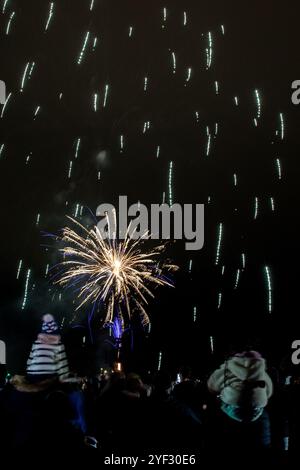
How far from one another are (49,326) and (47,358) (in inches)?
15.2

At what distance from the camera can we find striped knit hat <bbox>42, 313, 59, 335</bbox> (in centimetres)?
603

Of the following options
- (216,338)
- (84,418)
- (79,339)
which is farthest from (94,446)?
(216,338)

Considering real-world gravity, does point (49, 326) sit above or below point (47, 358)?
above

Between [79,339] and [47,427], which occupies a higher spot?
[79,339]

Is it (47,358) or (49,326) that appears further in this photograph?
(49,326)

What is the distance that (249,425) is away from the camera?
19.5ft

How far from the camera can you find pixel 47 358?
5.81 meters

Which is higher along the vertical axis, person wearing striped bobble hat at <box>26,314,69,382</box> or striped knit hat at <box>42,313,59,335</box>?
striped knit hat at <box>42,313,59,335</box>

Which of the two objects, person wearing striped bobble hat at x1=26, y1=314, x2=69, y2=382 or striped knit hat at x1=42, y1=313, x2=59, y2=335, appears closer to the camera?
person wearing striped bobble hat at x1=26, y1=314, x2=69, y2=382
